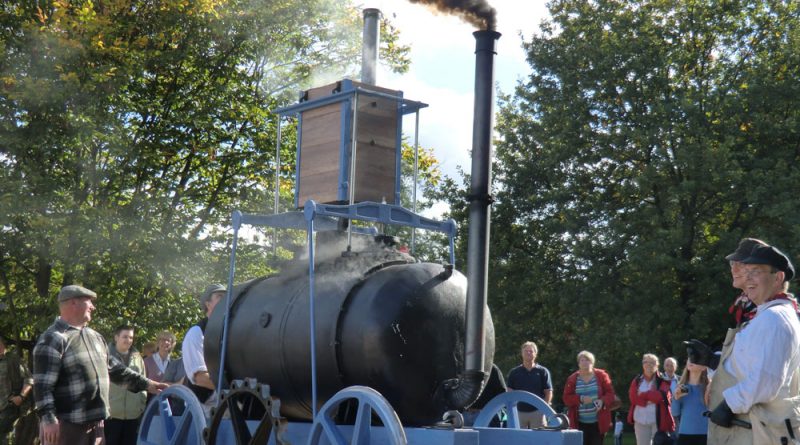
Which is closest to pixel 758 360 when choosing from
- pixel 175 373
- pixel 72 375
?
pixel 72 375

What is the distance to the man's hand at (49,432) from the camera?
7367 mm

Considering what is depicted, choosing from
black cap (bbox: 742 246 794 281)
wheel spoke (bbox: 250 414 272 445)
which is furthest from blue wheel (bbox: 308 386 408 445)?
black cap (bbox: 742 246 794 281)

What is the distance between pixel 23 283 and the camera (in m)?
19.3

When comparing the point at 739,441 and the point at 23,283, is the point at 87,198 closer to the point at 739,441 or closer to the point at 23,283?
the point at 23,283

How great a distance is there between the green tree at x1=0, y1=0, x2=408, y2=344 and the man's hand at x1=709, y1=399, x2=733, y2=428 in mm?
12946

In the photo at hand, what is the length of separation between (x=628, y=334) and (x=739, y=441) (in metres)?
19.4

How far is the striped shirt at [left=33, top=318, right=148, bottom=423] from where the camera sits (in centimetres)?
757

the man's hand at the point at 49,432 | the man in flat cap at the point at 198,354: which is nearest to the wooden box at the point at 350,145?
the man in flat cap at the point at 198,354

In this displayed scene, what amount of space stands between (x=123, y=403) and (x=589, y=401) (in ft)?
19.2

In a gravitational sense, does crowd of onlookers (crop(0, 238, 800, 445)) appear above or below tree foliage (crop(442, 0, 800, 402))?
below

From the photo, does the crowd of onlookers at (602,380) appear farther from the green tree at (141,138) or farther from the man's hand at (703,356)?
the green tree at (141,138)

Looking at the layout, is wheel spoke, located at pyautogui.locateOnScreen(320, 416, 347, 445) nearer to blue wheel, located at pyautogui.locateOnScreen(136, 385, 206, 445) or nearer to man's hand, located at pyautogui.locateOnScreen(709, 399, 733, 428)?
blue wheel, located at pyautogui.locateOnScreen(136, 385, 206, 445)

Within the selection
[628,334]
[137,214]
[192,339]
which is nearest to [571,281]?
[628,334]

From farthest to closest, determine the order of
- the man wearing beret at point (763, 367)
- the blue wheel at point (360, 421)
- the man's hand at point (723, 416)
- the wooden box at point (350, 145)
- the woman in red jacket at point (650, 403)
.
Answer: the woman in red jacket at point (650, 403) → the wooden box at point (350, 145) → the blue wheel at point (360, 421) → the man's hand at point (723, 416) → the man wearing beret at point (763, 367)
